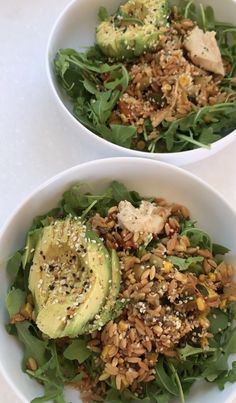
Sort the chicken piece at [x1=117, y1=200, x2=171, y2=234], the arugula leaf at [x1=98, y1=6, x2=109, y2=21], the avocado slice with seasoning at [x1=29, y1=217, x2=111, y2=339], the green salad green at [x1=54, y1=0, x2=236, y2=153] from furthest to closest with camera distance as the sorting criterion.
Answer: the arugula leaf at [x1=98, y1=6, x2=109, y2=21]
the green salad green at [x1=54, y1=0, x2=236, y2=153]
the chicken piece at [x1=117, y1=200, x2=171, y2=234]
the avocado slice with seasoning at [x1=29, y1=217, x2=111, y2=339]

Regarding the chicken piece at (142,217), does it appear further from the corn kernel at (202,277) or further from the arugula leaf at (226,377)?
the arugula leaf at (226,377)

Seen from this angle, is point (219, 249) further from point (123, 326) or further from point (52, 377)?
point (52, 377)

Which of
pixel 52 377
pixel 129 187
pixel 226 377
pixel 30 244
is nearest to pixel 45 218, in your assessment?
pixel 30 244

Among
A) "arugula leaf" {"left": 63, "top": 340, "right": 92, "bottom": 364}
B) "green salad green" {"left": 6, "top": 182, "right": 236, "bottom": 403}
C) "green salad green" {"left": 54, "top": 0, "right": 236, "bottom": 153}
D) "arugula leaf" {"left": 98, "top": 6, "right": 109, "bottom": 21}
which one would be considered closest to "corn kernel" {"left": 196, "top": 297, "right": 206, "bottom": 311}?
"green salad green" {"left": 6, "top": 182, "right": 236, "bottom": 403}

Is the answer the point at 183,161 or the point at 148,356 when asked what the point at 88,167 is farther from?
the point at 148,356

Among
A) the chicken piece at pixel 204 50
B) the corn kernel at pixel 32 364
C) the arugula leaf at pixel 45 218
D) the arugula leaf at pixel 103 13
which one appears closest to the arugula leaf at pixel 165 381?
the corn kernel at pixel 32 364

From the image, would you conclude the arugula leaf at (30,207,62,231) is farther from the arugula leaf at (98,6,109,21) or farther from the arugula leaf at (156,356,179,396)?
the arugula leaf at (98,6,109,21)
